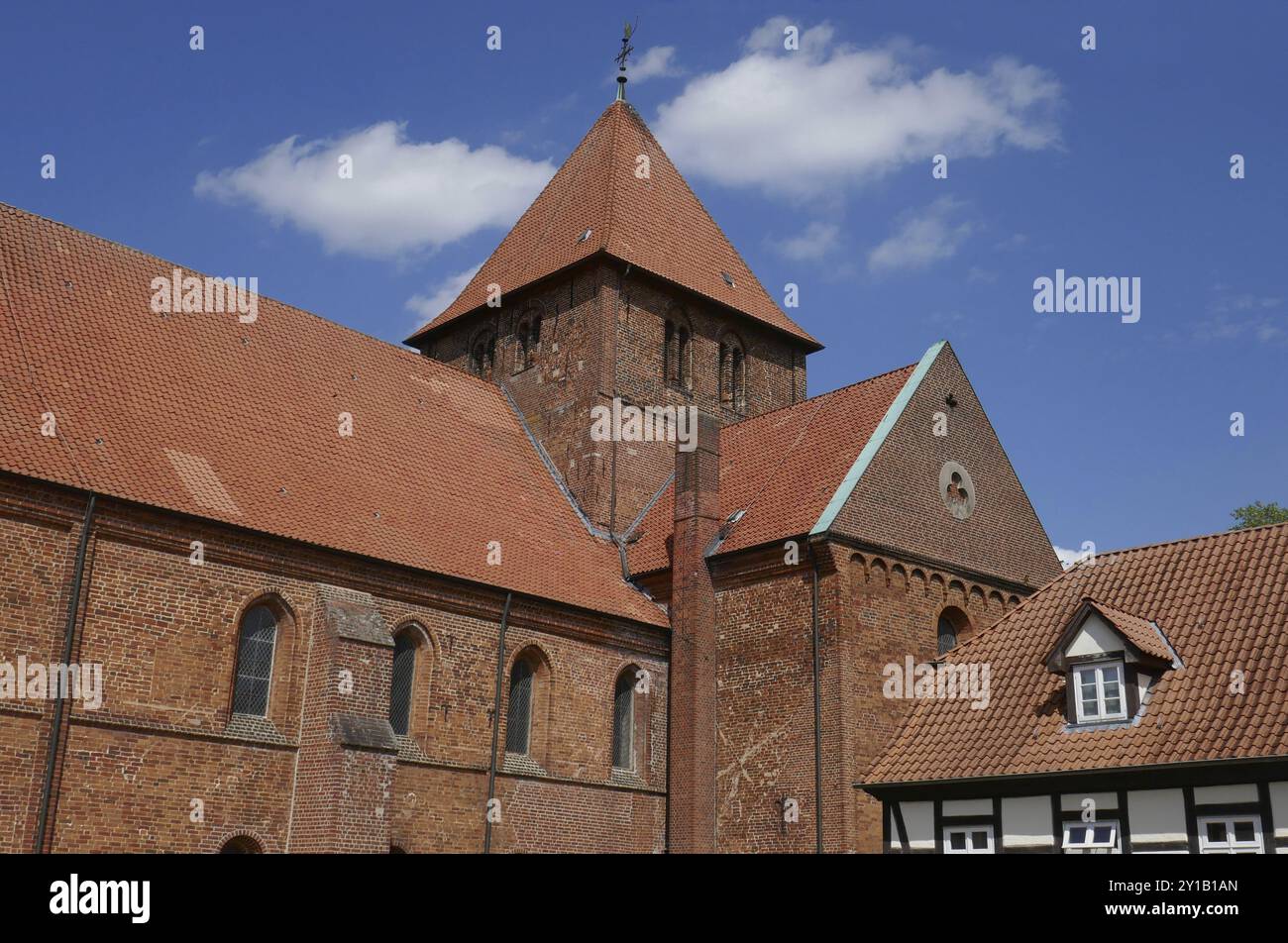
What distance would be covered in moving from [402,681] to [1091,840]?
10422 millimetres

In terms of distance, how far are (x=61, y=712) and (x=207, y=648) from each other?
2.26 meters

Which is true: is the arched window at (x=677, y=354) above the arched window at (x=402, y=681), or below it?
above

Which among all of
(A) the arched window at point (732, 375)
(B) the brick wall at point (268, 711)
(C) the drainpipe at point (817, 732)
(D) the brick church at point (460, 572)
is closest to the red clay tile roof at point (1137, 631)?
(D) the brick church at point (460, 572)

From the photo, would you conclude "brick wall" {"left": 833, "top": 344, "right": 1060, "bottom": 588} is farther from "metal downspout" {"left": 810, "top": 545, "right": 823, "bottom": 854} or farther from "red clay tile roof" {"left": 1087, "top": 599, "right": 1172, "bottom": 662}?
"red clay tile roof" {"left": 1087, "top": 599, "right": 1172, "bottom": 662}

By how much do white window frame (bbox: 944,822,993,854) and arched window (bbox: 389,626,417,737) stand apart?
8319 mm

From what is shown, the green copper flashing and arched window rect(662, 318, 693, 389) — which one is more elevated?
arched window rect(662, 318, 693, 389)

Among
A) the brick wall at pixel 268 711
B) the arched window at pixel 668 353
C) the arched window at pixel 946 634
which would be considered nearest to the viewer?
the brick wall at pixel 268 711

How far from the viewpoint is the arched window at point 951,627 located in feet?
76.8

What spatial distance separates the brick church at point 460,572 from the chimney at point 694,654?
7cm

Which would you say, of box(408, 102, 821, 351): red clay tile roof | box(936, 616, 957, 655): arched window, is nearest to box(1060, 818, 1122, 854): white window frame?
box(936, 616, 957, 655): arched window

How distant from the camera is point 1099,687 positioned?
679 inches

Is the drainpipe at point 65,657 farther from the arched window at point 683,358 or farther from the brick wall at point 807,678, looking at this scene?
the arched window at point 683,358

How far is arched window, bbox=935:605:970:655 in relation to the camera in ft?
76.8
